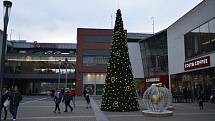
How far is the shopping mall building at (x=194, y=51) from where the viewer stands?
2930cm

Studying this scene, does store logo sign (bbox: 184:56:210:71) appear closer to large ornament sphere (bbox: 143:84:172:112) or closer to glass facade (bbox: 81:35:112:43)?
large ornament sphere (bbox: 143:84:172:112)

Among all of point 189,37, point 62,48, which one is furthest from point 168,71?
point 62,48

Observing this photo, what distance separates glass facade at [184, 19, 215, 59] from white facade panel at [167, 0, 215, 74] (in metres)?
0.57

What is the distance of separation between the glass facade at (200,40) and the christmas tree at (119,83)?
10614mm

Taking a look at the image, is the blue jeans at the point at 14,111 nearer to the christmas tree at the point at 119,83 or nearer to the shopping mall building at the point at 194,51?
the christmas tree at the point at 119,83

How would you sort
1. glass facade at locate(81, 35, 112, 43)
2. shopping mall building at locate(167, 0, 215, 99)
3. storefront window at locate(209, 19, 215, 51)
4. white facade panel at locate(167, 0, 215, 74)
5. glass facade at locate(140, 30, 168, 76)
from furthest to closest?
glass facade at locate(81, 35, 112, 43)
glass facade at locate(140, 30, 168, 76)
white facade panel at locate(167, 0, 215, 74)
shopping mall building at locate(167, 0, 215, 99)
storefront window at locate(209, 19, 215, 51)

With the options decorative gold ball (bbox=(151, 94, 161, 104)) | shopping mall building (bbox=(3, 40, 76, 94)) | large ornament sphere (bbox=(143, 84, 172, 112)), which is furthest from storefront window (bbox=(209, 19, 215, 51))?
shopping mall building (bbox=(3, 40, 76, 94))

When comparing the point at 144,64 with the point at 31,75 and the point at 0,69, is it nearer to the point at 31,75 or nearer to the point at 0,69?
the point at 31,75

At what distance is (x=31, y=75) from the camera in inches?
2933

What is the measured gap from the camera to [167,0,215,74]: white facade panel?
1180 inches

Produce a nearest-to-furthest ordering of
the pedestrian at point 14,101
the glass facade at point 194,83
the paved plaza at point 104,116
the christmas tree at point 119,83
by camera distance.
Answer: the pedestrian at point 14,101
the paved plaza at point 104,116
the christmas tree at point 119,83
the glass facade at point 194,83

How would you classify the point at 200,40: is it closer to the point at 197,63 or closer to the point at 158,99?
the point at 197,63

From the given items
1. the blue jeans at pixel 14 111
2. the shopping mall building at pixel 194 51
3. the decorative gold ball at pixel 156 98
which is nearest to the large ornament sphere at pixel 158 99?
the decorative gold ball at pixel 156 98

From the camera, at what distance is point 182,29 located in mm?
37125
